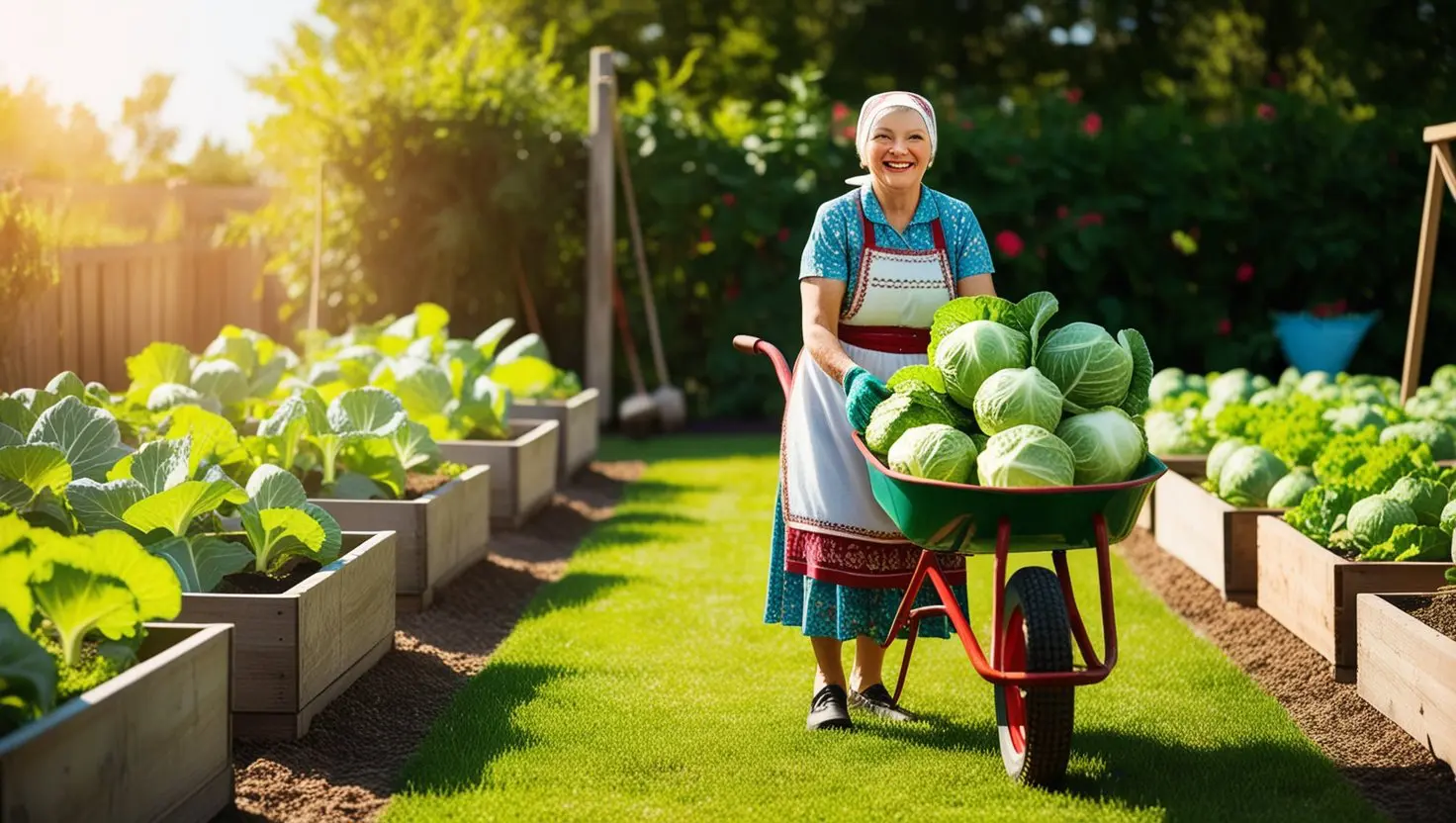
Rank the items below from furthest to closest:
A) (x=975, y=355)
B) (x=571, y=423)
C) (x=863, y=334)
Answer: (x=571, y=423), (x=863, y=334), (x=975, y=355)

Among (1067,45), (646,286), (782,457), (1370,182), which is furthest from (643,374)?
(1067,45)

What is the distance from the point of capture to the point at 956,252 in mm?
4301

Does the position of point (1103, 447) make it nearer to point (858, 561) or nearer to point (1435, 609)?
point (858, 561)

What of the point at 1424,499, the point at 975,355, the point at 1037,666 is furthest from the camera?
the point at 1424,499

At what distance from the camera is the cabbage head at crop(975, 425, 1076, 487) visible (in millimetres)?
3406

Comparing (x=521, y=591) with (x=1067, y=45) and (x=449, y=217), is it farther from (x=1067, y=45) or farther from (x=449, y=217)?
(x=1067, y=45)

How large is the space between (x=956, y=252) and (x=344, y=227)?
7.68m

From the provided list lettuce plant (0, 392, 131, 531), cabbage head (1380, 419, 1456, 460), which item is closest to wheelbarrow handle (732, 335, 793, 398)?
lettuce plant (0, 392, 131, 531)

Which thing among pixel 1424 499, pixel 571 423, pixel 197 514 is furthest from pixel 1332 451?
pixel 571 423

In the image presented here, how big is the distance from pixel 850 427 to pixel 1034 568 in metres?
0.67

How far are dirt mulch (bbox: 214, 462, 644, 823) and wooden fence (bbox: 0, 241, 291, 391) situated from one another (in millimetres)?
2561

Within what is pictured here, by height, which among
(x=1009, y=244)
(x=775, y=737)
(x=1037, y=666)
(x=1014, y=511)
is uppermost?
(x=1009, y=244)

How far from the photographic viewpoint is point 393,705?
4.47 meters

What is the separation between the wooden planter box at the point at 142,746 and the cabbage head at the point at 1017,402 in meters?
1.79
